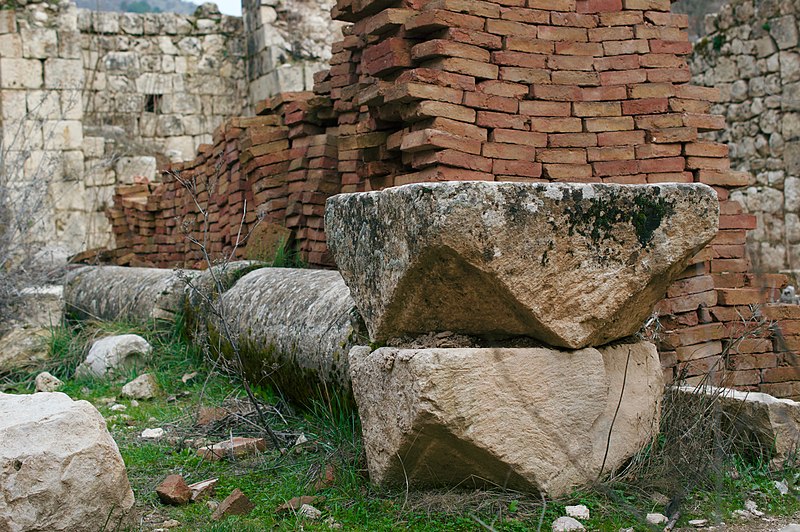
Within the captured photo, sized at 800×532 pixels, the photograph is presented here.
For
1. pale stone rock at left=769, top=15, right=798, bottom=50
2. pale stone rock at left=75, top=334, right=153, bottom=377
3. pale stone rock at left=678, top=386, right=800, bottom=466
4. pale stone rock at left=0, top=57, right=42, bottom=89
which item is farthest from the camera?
pale stone rock at left=0, top=57, right=42, bottom=89

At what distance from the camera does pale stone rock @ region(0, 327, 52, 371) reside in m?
5.71

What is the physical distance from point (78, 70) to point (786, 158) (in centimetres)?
972

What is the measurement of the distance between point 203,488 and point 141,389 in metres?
2.01

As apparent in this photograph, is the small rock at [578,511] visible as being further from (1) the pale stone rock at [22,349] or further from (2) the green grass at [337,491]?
(1) the pale stone rock at [22,349]

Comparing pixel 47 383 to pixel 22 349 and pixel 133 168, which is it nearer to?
pixel 22 349

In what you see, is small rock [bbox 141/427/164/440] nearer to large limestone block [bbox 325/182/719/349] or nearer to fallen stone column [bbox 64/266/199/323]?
fallen stone column [bbox 64/266/199/323]

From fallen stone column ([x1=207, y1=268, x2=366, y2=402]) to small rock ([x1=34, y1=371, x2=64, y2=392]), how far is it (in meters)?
0.95

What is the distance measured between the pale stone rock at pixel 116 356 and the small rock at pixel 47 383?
225 mm

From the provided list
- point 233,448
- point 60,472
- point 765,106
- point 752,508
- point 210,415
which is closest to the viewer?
point 60,472

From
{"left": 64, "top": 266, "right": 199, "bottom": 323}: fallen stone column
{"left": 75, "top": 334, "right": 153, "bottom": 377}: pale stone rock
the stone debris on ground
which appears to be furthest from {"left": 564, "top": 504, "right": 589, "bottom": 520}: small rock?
{"left": 75, "top": 334, "right": 153, "bottom": 377}: pale stone rock

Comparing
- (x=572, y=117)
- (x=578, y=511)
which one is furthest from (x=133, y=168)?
(x=578, y=511)

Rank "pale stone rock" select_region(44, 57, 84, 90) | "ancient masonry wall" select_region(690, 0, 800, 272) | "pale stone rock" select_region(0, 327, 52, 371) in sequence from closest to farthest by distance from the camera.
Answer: "pale stone rock" select_region(0, 327, 52, 371) → "ancient masonry wall" select_region(690, 0, 800, 272) → "pale stone rock" select_region(44, 57, 84, 90)

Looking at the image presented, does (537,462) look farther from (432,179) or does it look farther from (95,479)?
(432,179)

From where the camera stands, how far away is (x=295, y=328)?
4.23 meters
